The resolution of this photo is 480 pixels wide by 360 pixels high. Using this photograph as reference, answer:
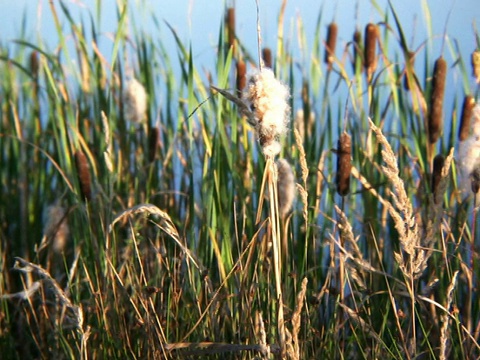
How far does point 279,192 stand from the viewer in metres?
1.90

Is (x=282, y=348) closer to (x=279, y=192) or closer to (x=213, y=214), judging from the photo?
(x=279, y=192)

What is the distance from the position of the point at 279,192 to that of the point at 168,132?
1258 mm

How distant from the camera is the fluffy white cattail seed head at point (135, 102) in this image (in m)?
2.83

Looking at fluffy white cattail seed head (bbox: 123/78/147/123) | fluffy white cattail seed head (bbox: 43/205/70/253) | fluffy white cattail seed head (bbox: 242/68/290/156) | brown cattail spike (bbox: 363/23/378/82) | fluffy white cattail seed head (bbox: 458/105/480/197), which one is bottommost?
fluffy white cattail seed head (bbox: 43/205/70/253)

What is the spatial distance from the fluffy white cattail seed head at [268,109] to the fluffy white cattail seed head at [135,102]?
4.59 feet

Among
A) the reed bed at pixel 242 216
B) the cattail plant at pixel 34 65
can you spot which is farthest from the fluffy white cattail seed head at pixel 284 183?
the cattail plant at pixel 34 65

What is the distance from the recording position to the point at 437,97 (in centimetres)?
224

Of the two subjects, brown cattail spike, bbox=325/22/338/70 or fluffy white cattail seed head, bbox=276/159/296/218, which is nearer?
fluffy white cattail seed head, bbox=276/159/296/218

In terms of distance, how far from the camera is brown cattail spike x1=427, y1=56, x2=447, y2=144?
7.23 feet

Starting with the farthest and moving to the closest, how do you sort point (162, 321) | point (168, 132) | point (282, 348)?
point (168, 132) < point (162, 321) < point (282, 348)

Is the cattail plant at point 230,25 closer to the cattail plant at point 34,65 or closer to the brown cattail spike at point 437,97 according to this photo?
the brown cattail spike at point 437,97

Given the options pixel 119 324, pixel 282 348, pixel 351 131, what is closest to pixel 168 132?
pixel 351 131

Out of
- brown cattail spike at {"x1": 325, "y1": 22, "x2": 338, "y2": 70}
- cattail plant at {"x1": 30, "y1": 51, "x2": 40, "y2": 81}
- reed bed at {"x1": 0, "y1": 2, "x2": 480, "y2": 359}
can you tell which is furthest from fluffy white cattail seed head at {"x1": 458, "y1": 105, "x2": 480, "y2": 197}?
cattail plant at {"x1": 30, "y1": 51, "x2": 40, "y2": 81}

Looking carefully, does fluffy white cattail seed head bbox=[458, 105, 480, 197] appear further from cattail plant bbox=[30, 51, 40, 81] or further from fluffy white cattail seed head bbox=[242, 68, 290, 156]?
cattail plant bbox=[30, 51, 40, 81]
